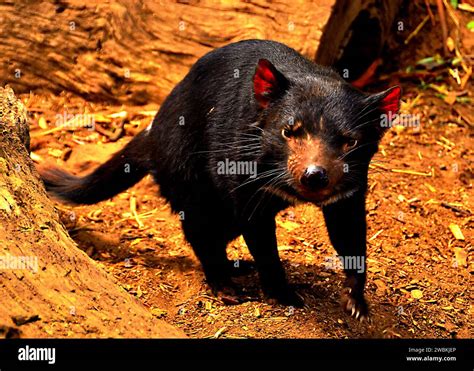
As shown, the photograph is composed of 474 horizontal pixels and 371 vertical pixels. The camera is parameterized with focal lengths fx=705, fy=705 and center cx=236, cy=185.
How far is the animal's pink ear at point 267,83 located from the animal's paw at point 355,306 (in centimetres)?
117

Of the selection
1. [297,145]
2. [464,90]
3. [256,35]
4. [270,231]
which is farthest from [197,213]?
Answer: [464,90]

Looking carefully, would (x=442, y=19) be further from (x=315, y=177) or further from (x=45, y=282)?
(x=45, y=282)

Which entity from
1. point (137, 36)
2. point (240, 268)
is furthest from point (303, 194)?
point (137, 36)

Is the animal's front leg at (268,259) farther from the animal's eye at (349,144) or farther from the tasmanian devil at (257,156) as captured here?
the animal's eye at (349,144)

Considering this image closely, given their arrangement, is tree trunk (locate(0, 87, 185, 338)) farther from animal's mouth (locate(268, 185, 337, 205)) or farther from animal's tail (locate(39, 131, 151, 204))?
animal's tail (locate(39, 131, 151, 204))

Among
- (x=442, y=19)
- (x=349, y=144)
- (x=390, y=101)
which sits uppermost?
(x=442, y=19)

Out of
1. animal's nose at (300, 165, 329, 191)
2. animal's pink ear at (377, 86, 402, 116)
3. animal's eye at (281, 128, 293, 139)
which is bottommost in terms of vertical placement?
animal's nose at (300, 165, 329, 191)

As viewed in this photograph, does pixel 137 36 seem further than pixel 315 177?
Yes

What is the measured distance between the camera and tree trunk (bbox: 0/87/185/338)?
9.04ft

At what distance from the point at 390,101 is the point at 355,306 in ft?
3.82

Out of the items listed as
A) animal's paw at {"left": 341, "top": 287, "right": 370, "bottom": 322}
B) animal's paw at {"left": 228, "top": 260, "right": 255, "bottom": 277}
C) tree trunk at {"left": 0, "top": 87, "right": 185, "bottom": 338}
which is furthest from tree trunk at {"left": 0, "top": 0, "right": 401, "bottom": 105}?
tree trunk at {"left": 0, "top": 87, "right": 185, "bottom": 338}

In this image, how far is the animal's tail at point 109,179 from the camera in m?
4.73

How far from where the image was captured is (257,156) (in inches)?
149
